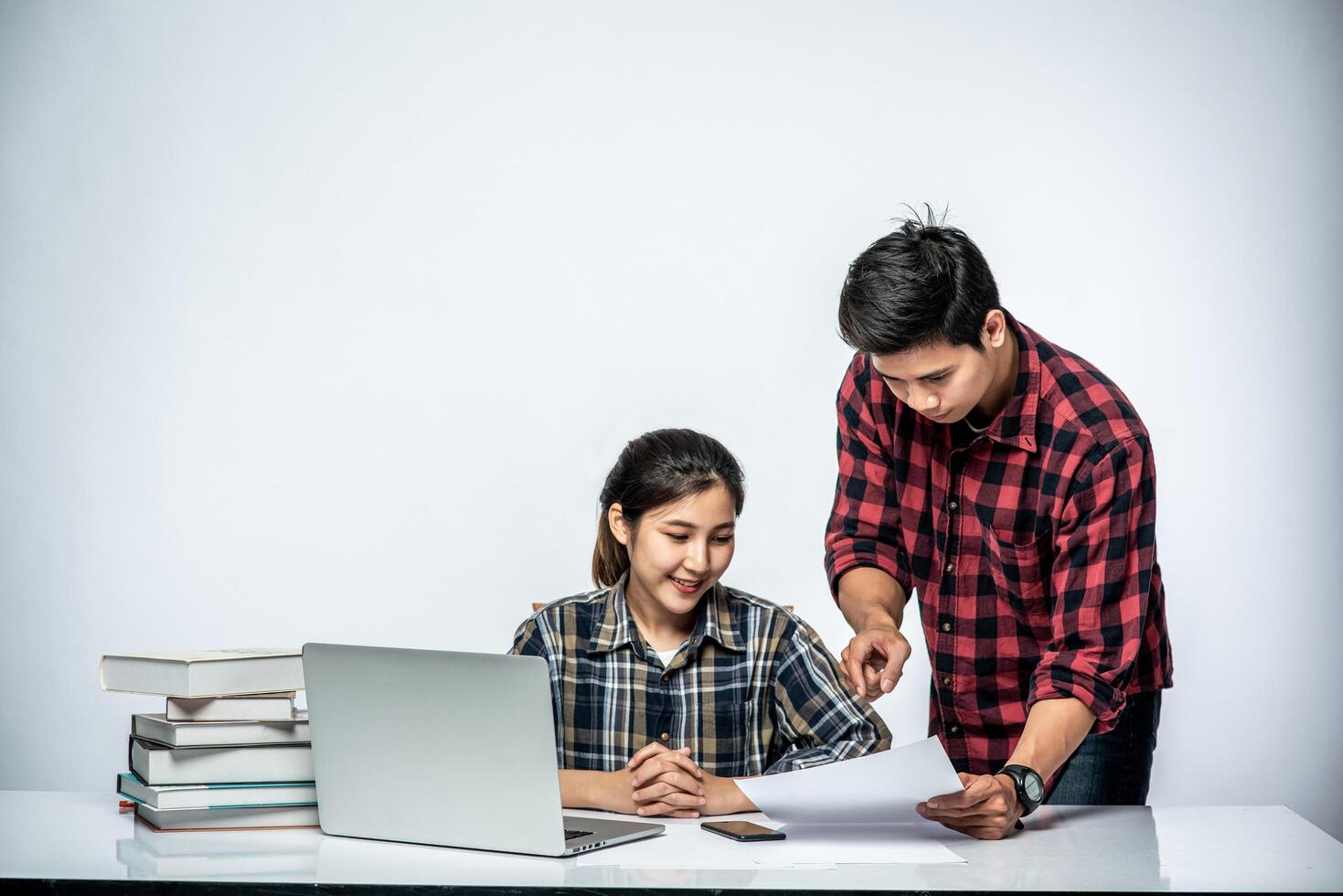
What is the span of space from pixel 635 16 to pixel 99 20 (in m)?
1.33

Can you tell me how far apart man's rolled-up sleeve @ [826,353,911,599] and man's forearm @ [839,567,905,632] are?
0.07 feet

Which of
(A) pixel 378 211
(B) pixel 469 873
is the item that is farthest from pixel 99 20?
(B) pixel 469 873

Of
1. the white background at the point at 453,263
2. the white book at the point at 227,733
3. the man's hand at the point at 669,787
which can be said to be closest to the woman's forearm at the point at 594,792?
the man's hand at the point at 669,787

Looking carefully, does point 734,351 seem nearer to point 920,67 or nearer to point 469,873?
point 920,67

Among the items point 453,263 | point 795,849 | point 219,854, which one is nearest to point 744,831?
point 795,849

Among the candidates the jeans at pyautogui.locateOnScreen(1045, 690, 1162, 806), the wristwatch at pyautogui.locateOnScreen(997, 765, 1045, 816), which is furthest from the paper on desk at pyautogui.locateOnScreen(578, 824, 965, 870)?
the jeans at pyautogui.locateOnScreen(1045, 690, 1162, 806)

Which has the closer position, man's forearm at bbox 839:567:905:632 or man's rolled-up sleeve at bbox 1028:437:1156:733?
man's rolled-up sleeve at bbox 1028:437:1156:733

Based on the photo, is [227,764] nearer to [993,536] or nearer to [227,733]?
[227,733]

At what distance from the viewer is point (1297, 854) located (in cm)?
132

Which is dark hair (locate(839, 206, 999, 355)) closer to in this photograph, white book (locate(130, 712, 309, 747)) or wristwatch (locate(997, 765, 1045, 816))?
wristwatch (locate(997, 765, 1045, 816))

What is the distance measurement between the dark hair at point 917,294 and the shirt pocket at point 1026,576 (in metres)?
0.33

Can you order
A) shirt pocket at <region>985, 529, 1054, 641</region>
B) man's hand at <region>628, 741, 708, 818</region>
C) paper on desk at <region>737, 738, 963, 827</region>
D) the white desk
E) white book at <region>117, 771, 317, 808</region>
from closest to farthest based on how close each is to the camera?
the white desk
paper on desk at <region>737, 738, 963, 827</region>
white book at <region>117, 771, 317, 808</region>
man's hand at <region>628, 741, 708, 818</region>
shirt pocket at <region>985, 529, 1054, 641</region>

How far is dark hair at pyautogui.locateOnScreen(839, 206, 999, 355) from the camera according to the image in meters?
1.56

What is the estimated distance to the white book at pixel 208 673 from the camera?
1422mm
